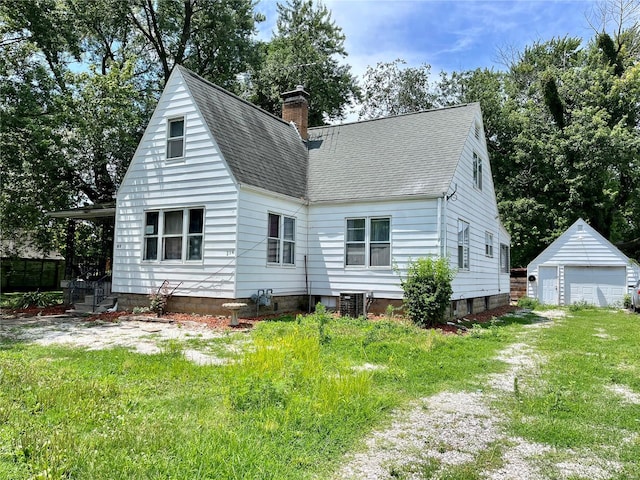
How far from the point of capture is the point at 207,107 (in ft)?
41.9

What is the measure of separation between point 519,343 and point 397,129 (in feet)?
28.7

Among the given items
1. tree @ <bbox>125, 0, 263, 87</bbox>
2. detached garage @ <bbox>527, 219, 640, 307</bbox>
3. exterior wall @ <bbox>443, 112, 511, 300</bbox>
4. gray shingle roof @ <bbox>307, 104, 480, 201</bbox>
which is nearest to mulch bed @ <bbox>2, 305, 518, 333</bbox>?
exterior wall @ <bbox>443, 112, 511, 300</bbox>

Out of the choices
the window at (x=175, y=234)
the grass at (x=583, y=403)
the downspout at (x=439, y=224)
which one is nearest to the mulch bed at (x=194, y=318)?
the window at (x=175, y=234)

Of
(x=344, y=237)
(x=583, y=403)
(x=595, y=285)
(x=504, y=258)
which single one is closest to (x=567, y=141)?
(x=595, y=285)

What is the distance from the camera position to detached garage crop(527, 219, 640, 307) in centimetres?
1992

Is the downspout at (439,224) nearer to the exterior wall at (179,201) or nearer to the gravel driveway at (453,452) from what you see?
the exterior wall at (179,201)

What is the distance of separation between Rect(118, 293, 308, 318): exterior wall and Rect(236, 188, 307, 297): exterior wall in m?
0.24

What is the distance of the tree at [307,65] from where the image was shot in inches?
1024

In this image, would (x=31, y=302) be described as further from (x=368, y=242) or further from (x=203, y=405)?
(x=203, y=405)

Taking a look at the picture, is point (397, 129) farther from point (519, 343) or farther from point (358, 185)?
point (519, 343)

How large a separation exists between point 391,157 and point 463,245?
143 inches

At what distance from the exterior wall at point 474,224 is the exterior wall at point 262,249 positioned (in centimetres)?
452

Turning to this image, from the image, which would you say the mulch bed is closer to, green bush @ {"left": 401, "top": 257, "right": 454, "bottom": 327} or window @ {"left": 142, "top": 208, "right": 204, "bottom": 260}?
green bush @ {"left": 401, "top": 257, "right": 454, "bottom": 327}

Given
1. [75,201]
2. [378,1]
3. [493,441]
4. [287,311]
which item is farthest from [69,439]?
[75,201]
